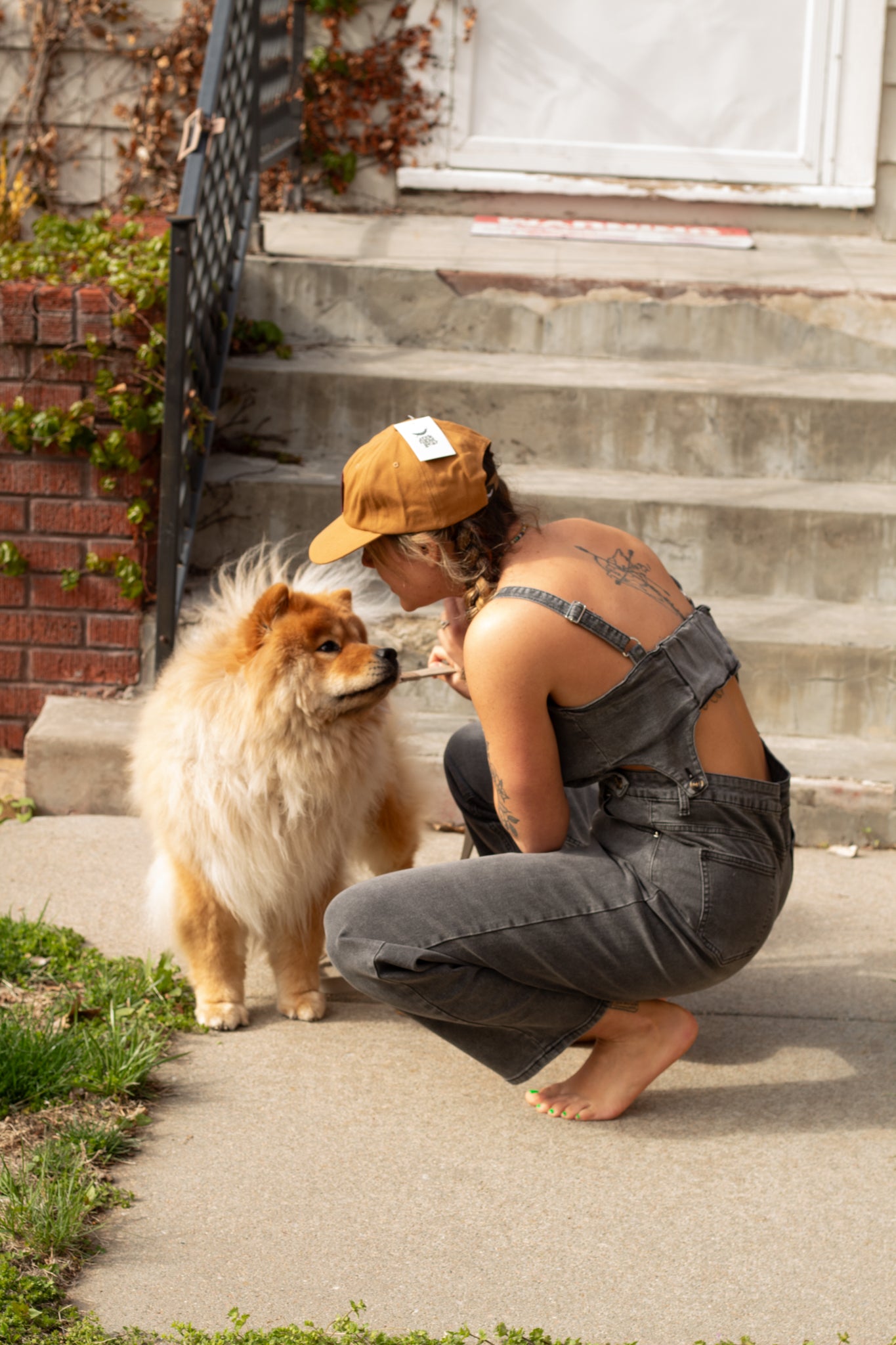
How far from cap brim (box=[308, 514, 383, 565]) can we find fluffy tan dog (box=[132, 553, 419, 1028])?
0.32 m

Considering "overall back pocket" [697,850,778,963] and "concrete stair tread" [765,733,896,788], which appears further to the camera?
"concrete stair tread" [765,733,896,788]

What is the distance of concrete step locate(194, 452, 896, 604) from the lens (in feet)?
15.6

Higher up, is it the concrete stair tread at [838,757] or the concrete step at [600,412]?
the concrete step at [600,412]

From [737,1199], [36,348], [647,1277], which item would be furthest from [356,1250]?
[36,348]

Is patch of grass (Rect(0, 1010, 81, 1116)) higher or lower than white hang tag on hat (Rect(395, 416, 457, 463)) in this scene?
lower

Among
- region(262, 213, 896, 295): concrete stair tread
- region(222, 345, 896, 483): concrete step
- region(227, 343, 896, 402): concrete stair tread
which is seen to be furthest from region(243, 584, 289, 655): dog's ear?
region(262, 213, 896, 295): concrete stair tread

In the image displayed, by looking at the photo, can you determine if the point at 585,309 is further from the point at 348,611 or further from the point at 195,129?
the point at 348,611

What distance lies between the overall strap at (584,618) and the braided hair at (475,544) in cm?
8

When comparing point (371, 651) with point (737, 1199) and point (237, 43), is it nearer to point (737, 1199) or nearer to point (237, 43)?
point (737, 1199)

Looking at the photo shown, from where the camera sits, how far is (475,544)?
2.50m

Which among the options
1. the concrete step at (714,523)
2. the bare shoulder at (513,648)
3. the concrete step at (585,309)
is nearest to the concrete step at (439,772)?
the concrete step at (714,523)

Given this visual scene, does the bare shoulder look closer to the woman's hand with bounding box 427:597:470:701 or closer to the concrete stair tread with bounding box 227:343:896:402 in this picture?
the woman's hand with bounding box 427:597:470:701

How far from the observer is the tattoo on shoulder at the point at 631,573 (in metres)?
2.54

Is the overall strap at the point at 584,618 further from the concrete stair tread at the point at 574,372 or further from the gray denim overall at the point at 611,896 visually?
the concrete stair tread at the point at 574,372
